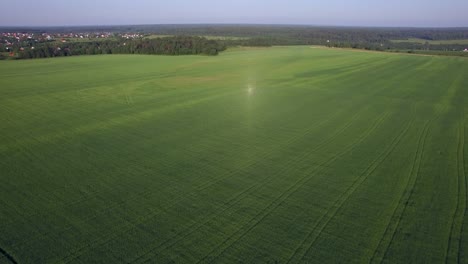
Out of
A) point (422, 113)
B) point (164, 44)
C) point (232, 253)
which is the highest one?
point (164, 44)

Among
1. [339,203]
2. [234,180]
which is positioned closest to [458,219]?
[339,203]

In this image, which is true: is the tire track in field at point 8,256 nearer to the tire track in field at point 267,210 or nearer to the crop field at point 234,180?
the crop field at point 234,180

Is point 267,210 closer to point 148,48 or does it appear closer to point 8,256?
point 8,256

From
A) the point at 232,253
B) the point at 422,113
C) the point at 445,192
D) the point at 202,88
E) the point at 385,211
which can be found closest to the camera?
the point at 232,253

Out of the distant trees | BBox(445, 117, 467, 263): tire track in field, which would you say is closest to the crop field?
BBox(445, 117, 467, 263): tire track in field

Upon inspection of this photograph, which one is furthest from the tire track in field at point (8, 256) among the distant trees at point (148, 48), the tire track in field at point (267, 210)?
the distant trees at point (148, 48)

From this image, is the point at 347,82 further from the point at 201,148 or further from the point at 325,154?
the point at 201,148

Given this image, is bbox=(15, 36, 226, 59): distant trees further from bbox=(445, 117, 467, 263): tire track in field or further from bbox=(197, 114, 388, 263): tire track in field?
bbox=(445, 117, 467, 263): tire track in field

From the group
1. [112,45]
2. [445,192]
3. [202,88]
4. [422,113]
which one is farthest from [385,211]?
[112,45]
